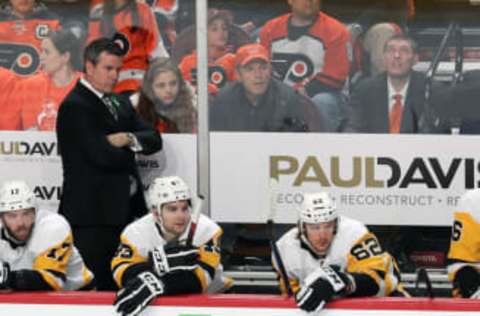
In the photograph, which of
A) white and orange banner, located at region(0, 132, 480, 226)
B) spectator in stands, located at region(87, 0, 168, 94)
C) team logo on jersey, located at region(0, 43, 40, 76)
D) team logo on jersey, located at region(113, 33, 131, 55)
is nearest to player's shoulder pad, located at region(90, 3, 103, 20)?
spectator in stands, located at region(87, 0, 168, 94)

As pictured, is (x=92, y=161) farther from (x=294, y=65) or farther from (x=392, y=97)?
(x=392, y=97)

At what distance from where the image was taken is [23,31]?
7547 millimetres

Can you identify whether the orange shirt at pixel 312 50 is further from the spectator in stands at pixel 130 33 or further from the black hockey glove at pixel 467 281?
the black hockey glove at pixel 467 281

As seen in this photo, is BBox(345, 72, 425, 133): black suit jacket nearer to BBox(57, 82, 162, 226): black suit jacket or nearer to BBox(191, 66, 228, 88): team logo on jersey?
BBox(191, 66, 228, 88): team logo on jersey

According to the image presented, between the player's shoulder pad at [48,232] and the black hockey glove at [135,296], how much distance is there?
787 millimetres

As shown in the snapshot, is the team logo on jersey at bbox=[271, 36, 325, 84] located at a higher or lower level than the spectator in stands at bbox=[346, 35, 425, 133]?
higher

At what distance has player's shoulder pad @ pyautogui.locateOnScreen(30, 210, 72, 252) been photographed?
263 inches

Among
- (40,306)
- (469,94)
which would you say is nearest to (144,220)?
(40,306)

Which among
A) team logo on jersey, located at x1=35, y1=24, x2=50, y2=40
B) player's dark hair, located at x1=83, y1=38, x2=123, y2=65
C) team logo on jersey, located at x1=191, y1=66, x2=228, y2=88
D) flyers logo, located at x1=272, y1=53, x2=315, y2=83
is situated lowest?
team logo on jersey, located at x1=191, y1=66, x2=228, y2=88

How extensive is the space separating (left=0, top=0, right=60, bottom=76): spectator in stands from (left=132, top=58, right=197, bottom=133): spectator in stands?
576mm

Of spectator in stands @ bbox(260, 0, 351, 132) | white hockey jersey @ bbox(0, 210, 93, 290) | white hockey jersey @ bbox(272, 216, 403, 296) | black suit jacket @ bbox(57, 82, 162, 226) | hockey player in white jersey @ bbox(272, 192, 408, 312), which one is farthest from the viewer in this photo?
spectator in stands @ bbox(260, 0, 351, 132)

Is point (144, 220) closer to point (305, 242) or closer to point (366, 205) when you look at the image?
point (305, 242)

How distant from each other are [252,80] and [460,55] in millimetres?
1081

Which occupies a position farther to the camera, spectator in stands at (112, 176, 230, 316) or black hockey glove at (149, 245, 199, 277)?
black hockey glove at (149, 245, 199, 277)
